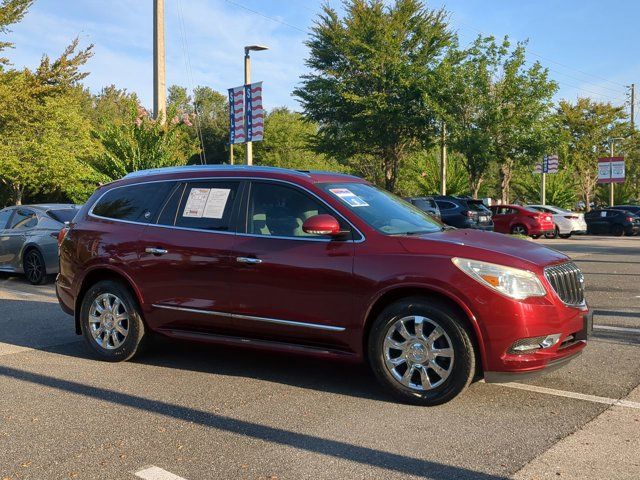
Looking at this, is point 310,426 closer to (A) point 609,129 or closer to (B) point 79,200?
(B) point 79,200

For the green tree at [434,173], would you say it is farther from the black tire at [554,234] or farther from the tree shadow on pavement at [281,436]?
the tree shadow on pavement at [281,436]

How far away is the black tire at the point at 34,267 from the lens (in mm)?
11562

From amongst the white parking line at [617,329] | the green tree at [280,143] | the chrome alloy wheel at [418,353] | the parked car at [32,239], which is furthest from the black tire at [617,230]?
the chrome alloy wheel at [418,353]

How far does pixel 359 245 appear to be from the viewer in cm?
492

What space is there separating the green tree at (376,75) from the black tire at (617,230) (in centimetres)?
1011

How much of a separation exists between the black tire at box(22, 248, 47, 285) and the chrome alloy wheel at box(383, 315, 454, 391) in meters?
8.70

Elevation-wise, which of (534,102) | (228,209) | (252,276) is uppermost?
(534,102)

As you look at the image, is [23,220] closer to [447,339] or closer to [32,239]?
[32,239]

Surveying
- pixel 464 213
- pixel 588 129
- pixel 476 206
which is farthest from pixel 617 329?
pixel 588 129

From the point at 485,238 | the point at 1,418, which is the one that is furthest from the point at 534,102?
the point at 1,418

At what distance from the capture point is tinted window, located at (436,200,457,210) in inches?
948

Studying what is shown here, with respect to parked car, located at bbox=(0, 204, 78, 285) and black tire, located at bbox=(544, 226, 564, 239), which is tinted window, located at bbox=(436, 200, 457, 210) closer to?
black tire, located at bbox=(544, 226, 564, 239)

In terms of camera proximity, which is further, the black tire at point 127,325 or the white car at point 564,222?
the white car at point 564,222

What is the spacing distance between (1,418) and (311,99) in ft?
88.0
